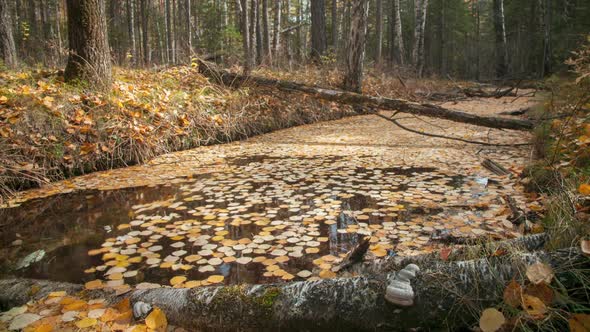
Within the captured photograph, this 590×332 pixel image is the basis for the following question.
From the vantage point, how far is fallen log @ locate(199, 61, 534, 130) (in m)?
5.33

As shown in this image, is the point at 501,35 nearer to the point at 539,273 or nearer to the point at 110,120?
the point at 110,120

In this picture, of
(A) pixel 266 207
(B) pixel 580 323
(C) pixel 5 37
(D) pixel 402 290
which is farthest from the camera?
(C) pixel 5 37

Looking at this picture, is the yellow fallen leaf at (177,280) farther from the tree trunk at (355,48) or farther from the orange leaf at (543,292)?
the tree trunk at (355,48)

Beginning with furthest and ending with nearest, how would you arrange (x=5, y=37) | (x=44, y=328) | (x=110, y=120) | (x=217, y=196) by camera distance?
(x=5, y=37)
(x=110, y=120)
(x=217, y=196)
(x=44, y=328)

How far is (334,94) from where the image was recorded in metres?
6.38

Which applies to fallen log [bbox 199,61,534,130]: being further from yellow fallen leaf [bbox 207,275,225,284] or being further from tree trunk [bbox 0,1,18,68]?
yellow fallen leaf [bbox 207,275,225,284]

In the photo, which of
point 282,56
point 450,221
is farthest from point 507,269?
point 282,56

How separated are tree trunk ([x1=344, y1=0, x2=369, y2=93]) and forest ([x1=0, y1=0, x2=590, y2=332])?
37 millimetres

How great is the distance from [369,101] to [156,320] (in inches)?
195

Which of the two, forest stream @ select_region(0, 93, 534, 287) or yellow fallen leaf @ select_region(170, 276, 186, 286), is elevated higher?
forest stream @ select_region(0, 93, 534, 287)

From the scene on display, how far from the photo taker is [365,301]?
1.44 metres

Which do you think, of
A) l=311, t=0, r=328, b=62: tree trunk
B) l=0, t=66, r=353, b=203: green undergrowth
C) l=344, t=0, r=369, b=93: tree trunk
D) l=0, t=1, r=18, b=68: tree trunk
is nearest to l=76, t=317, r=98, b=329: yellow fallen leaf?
l=0, t=66, r=353, b=203: green undergrowth

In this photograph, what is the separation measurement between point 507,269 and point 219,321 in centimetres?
116

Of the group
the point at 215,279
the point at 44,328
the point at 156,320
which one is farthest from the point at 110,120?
the point at 156,320
